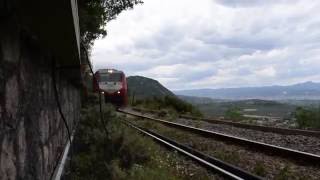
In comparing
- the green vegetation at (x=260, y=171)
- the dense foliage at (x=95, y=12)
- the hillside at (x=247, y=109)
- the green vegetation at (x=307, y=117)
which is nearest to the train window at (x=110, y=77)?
the hillside at (x=247, y=109)

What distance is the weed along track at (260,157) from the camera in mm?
9836

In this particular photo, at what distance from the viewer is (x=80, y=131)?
12516 millimetres

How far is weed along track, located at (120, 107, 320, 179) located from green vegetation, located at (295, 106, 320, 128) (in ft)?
23.2

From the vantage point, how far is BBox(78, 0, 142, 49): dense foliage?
13781mm

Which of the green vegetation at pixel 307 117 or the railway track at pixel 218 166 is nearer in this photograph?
the railway track at pixel 218 166

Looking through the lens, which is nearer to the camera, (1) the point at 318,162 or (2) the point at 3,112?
(2) the point at 3,112

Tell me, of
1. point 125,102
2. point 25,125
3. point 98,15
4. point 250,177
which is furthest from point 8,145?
point 125,102

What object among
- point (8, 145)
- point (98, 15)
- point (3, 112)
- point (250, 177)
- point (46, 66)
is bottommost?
point (250, 177)

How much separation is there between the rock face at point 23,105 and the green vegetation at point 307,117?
18.5 m

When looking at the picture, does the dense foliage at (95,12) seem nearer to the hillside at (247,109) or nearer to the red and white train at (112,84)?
the hillside at (247,109)

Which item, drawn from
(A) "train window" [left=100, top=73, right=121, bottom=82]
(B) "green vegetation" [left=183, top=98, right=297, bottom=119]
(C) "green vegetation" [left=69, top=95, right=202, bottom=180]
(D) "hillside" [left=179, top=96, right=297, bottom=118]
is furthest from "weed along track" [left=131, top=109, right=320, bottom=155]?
(A) "train window" [left=100, top=73, right=121, bottom=82]

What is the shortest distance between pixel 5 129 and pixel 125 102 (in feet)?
123

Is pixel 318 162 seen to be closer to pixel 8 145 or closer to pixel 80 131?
pixel 80 131

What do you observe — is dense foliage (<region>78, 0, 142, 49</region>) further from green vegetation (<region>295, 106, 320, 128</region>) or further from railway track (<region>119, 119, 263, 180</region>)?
green vegetation (<region>295, 106, 320, 128</region>)
